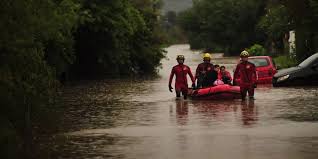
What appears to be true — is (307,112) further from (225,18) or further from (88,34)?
(225,18)

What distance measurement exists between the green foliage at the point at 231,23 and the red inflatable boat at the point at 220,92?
8870 centimetres

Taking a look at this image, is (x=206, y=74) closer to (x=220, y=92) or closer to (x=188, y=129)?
(x=220, y=92)

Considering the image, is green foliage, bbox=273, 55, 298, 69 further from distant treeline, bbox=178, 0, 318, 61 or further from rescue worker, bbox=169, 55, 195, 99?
rescue worker, bbox=169, 55, 195, 99

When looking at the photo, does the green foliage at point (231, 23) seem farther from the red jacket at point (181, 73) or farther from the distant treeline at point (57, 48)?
the red jacket at point (181, 73)

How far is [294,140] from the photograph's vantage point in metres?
17.1

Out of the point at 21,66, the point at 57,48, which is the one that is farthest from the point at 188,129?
the point at 57,48

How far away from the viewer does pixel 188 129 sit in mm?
19766

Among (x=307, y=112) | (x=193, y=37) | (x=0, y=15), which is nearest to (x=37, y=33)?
(x=0, y=15)

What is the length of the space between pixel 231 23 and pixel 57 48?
297ft

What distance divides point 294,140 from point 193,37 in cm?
16238

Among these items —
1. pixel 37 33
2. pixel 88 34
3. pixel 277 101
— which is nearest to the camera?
pixel 37 33

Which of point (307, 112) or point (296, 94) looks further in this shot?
point (296, 94)

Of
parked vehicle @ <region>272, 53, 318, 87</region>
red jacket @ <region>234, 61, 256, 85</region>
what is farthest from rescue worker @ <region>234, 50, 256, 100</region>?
parked vehicle @ <region>272, 53, 318, 87</region>

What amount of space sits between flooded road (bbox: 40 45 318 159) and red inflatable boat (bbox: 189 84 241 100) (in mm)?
593
